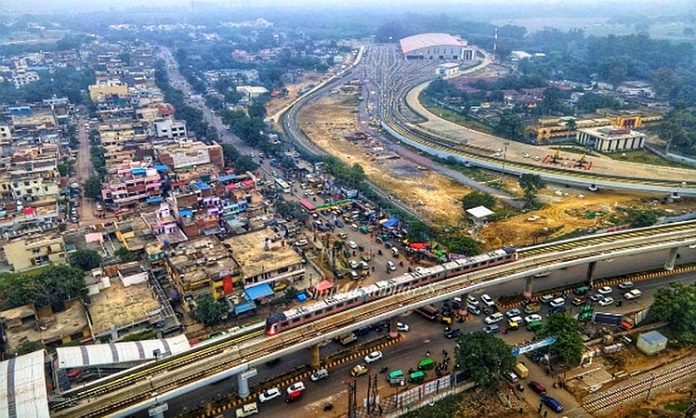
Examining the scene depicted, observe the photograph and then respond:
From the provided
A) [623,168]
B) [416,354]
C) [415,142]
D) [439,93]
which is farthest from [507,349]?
[439,93]

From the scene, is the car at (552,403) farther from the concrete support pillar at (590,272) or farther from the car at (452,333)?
the concrete support pillar at (590,272)

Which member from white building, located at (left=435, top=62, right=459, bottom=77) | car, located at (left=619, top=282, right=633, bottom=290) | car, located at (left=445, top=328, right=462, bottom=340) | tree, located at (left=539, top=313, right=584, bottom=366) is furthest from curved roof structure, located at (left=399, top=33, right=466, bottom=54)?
tree, located at (left=539, top=313, right=584, bottom=366)

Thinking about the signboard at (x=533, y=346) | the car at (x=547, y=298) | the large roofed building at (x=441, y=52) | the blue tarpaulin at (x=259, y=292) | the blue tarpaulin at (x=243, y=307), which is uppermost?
the large roofed building at (x=441, y=52)

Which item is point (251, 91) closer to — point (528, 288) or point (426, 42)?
point (426, 42)

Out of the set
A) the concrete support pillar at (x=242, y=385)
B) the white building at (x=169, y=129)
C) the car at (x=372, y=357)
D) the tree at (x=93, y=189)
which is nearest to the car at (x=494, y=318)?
the car at (x=372, y=357)

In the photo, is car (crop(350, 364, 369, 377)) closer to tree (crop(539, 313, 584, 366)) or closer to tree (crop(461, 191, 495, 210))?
tree (crop(539, 313, 584, 366))

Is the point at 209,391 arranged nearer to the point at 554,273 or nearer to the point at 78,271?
the point at 78,271

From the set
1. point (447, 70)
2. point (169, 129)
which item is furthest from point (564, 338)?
point (447, 70)
